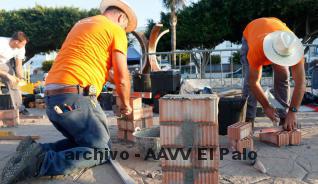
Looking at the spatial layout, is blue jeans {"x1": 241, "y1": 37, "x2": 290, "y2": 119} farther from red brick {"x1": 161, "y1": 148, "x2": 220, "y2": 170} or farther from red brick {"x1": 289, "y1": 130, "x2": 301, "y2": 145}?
red brick {"x1": 161, "y1": 148, "x2": 220, "y2": 170}

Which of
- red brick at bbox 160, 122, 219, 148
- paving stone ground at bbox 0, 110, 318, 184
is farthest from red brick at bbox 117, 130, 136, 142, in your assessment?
red brick at bbox 160, 122, 219, 148

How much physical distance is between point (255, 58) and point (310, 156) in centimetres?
116

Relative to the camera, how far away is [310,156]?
3598 millimetres

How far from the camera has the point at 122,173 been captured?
3078 mm

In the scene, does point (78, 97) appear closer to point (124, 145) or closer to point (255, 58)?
point (124, 145)

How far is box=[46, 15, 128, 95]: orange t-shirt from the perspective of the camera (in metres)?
3.29

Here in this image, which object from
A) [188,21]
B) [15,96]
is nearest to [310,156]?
[15,96]

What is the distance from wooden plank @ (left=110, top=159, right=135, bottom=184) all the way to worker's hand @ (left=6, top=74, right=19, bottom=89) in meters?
4.07

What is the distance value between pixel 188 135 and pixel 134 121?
193cm

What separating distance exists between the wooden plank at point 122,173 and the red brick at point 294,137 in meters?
2.03

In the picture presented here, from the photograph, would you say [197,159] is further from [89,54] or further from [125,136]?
[125,136]

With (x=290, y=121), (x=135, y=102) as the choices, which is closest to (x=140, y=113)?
(x=135, y=102)

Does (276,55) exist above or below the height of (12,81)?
above

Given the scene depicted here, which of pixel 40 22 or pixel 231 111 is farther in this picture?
pixel 40 22
